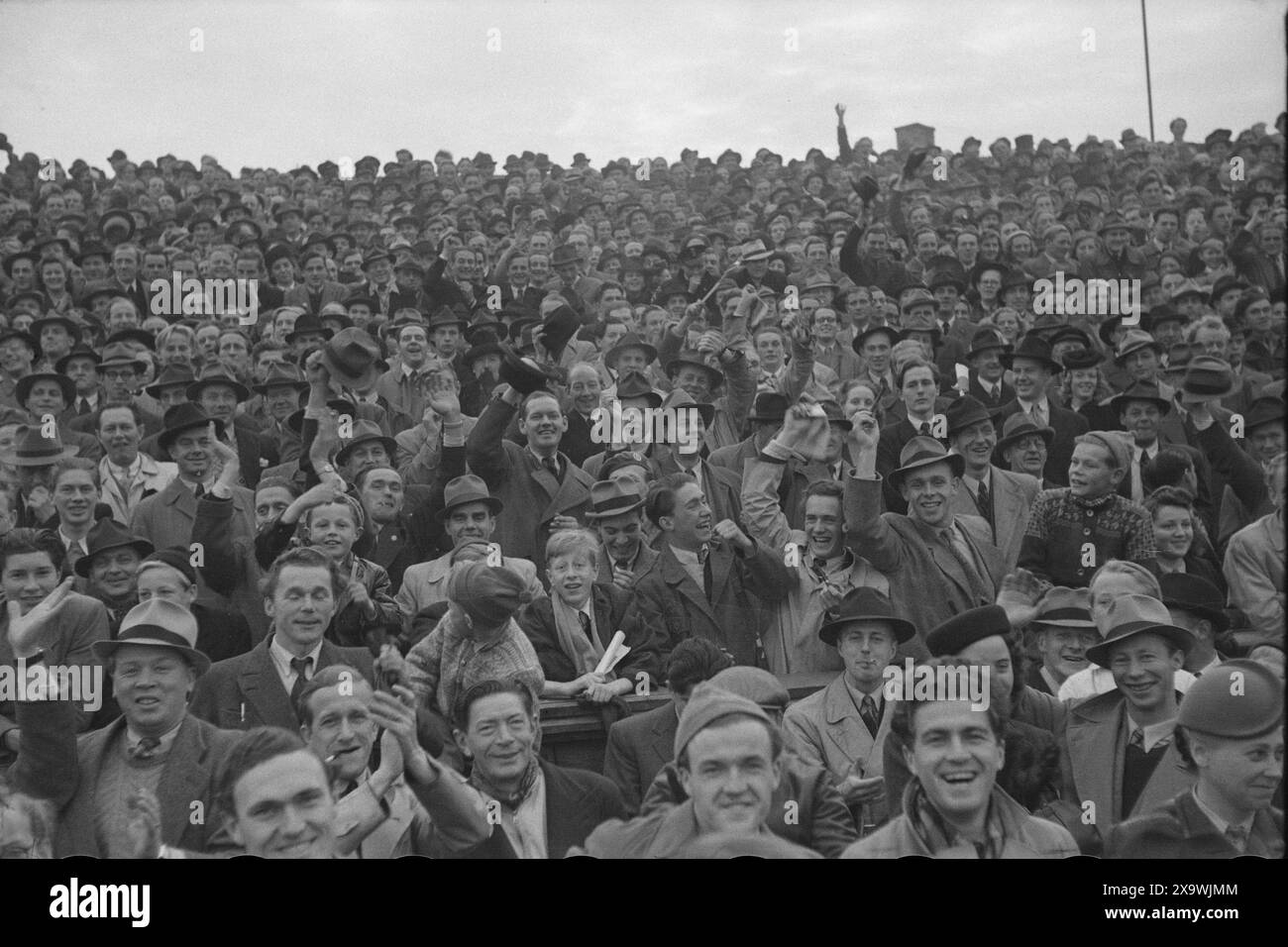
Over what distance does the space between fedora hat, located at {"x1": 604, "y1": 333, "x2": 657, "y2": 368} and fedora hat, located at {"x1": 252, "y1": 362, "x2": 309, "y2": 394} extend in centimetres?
193

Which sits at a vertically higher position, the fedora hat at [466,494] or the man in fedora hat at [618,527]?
the fedora hat at [466,494]

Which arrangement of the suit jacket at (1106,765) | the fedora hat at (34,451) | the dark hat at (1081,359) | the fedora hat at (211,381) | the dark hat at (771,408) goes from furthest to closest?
the dark hat at (1081,359) → the fedora hat at (211,381) → the dark hat at (771,408) → the fedora hat at (34,451) → the suit jacket at (1106,765)

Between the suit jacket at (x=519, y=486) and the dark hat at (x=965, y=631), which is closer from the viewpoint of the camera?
the dark hat at (x=965, y=631)

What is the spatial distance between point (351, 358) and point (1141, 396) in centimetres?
443

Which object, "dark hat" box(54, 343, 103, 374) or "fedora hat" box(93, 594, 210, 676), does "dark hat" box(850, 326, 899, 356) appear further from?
"fedora hat" box(93, 594, 210, 676)

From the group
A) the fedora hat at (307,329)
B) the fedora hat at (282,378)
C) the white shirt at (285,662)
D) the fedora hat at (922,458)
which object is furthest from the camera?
the fedora hat at (307,329)

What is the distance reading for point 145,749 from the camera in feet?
17.3

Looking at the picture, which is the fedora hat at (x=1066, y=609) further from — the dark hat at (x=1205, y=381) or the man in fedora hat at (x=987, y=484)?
the dark hat at (x=1205, y=381)

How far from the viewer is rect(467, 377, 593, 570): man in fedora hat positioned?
7172mm

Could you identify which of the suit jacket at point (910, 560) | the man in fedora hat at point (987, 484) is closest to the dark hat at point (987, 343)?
the man in fedora hat at point (987, 484)

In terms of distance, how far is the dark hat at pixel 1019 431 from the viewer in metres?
7.49

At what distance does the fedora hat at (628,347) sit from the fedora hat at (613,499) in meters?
2.22

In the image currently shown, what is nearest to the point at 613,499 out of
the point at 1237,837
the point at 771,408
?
the point at 771,408
